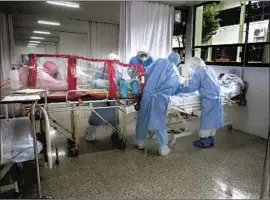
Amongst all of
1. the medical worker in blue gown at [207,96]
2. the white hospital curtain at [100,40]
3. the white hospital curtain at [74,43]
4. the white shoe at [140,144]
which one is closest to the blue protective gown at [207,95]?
the medical worker in blue gown at [207,96]

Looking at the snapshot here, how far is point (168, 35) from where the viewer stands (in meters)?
4.32

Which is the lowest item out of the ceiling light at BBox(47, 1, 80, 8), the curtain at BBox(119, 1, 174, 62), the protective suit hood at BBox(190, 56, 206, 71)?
the protective suit hood at BBox(190, 56, 206, 71)

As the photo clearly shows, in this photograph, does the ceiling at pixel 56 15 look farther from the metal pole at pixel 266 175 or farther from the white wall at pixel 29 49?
the metal pole at pixel 266 175

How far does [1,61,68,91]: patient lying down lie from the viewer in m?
2.25

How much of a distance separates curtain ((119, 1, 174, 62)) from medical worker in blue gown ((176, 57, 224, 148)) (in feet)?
4.88

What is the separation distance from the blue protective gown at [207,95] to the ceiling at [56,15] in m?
2.06

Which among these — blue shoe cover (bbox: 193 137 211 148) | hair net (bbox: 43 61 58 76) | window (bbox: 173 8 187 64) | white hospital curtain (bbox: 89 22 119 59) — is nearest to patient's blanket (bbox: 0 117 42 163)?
hair net (bbox: 43 61 58 76)

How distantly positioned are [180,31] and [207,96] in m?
2.30

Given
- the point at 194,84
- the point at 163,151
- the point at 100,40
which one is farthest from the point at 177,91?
the point at 100,40

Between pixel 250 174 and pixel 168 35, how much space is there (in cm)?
306

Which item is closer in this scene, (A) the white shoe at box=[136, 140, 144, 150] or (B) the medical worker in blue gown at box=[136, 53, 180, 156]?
(B) the medical worker in blue gown at box=[136, 53, 180, 156]

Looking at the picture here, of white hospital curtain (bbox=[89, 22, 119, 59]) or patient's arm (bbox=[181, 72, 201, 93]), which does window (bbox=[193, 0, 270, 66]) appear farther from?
white hospital curtain (bbox=[89, 22, 119, 59])

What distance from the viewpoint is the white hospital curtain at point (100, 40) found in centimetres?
499

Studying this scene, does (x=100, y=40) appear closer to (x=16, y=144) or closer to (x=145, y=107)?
(x=145, y=107)
